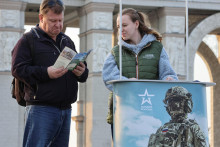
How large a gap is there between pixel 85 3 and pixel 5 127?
629cm

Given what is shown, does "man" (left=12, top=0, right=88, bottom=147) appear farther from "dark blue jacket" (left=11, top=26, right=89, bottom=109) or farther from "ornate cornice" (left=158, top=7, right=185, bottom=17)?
"ornate cornice" (left=158, top=7, right=185, bottom=17)

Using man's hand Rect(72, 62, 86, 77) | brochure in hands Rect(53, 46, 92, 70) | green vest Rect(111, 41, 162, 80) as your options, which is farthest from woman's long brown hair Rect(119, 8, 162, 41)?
brochure in hands Rect(53, 46, 92, 70)

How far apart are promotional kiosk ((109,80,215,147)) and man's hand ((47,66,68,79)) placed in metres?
0.70

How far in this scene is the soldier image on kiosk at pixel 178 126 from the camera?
6199 millimetres

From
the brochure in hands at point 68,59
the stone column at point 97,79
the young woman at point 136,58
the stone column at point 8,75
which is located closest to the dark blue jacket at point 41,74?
the brochure in hands at point 68,59

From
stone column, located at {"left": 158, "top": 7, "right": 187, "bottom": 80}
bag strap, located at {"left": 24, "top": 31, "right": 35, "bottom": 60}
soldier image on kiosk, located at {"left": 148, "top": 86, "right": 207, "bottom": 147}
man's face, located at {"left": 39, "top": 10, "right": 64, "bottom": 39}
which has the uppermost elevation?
stone column, located at {"left": 158, "top": 7, "right": 187, "bottom": 80}

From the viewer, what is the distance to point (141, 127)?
20.4 feet

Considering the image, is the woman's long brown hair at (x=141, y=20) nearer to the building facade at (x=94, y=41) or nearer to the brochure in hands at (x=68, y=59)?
the brochure in hands at (x=68, y=59)

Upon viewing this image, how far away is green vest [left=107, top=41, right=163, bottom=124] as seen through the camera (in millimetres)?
7338

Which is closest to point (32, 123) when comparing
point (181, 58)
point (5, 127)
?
point (5, 127)

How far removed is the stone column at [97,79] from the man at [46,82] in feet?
66.9

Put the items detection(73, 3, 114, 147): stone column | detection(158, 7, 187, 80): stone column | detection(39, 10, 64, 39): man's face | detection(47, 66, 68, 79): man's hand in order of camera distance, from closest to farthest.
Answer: detection(47, 66, 68, 79): man's hand < detection(39, 10, 64, 39): man's face < detection(73, 3, 114, 147): stone column < detection(158, 7, 187, 80): stone column

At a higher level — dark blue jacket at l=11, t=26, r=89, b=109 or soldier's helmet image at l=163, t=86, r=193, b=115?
dark blue jacket at l=11, t=26, r=89, b=109

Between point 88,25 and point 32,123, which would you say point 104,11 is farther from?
point 32,123
